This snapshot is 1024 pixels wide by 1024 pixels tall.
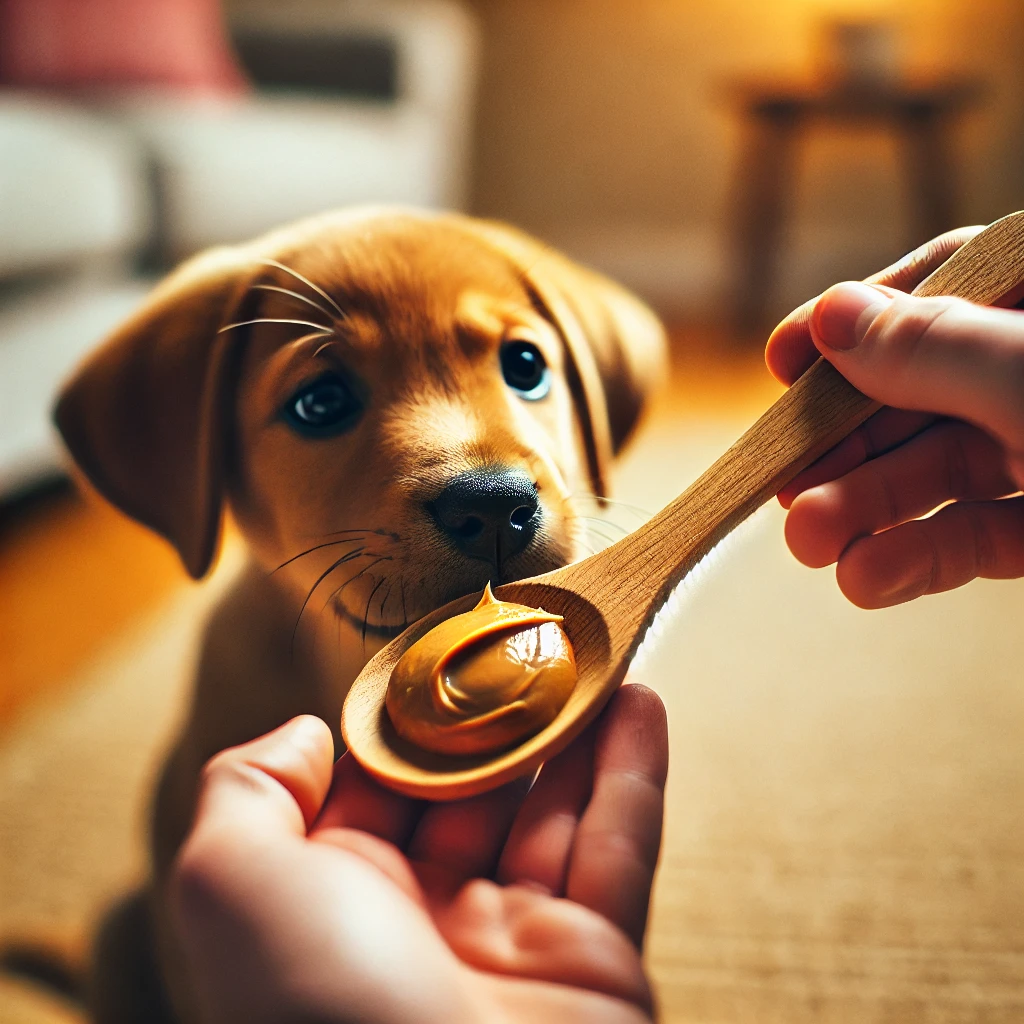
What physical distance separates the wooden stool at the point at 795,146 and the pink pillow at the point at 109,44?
180cm

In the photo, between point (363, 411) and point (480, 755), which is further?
point (363, 411)

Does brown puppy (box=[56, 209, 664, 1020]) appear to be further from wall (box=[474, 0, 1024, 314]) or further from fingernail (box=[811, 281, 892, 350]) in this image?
wall (box=[474, 0, 1024, 314])

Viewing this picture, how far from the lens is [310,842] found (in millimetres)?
543

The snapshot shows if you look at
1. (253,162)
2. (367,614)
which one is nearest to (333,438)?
(367,614)

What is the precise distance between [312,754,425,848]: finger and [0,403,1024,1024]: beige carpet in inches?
7.6

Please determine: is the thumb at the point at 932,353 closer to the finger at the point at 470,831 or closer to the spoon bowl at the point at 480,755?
the spoon bowl at the point at 480,755

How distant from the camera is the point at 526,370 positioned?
87 cm

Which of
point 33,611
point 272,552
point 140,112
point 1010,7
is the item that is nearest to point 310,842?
point 272,552

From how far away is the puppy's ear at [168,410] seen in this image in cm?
87

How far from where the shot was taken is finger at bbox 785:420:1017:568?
73cm

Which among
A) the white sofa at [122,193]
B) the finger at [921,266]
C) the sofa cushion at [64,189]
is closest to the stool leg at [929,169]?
the white sofa at [122,193]

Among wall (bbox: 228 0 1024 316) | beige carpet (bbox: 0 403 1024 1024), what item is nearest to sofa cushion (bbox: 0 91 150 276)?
beige carpet (bbox: 0 403 1024 1024)

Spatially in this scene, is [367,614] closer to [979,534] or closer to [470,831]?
[470,831]

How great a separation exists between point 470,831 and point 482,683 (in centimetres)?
10
